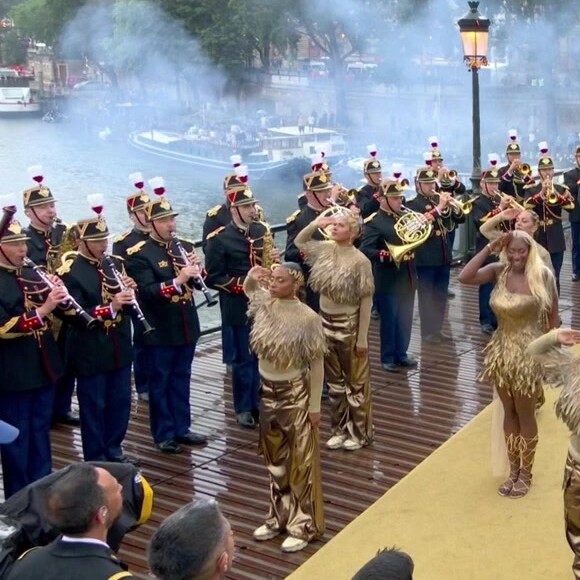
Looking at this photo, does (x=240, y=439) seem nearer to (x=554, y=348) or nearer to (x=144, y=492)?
(x=554, y=348)

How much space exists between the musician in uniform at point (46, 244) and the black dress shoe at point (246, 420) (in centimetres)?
128

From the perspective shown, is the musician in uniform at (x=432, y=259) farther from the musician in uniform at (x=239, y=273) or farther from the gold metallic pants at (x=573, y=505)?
the gold metallic pants at (x=573, y=505)

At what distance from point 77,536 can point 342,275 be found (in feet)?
15.2

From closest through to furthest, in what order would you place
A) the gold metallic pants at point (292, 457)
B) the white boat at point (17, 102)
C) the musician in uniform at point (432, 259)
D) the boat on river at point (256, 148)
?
1. the gold metallic pants at point (292, 457)
2. the musician in uniform at point (432, 259)
3. the boat on river at point (256, 148)
4. the white boat at point (17, 102)

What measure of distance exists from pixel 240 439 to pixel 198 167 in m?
39.2

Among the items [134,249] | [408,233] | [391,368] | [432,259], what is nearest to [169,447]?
[134,249]

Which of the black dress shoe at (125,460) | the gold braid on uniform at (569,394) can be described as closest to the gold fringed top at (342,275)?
the black dress shoe at (125,460)

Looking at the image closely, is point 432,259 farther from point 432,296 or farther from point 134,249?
point 134,249

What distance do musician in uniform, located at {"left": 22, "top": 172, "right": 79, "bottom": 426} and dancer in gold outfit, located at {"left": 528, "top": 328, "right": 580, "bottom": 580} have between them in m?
4.25

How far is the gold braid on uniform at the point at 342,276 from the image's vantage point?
27.0ft

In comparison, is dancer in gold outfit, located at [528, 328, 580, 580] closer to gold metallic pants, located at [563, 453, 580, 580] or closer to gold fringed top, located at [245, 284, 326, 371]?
gold metallic pants, located at [563, 453, 580, 580]

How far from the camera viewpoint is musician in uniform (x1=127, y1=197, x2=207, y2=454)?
8.41m

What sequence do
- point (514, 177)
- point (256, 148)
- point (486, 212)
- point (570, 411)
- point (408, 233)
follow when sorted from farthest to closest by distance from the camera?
1. point (256, 148)
2. point (514, 177)
3. point (486, 212)
4. point (408, 233)
5. point (570, 411)

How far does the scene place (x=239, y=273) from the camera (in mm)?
9047
